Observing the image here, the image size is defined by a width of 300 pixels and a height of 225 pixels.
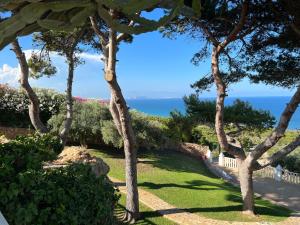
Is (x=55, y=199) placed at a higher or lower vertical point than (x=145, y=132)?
lower

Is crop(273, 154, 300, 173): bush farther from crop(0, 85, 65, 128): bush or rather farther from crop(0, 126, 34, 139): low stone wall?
crop(0, 126, 34, 139): low stone wall

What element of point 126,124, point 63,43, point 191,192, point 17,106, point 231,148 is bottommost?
point 191,192

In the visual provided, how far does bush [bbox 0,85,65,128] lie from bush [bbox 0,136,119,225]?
52.3 feet

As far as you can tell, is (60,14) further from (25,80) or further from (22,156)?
(25,80)

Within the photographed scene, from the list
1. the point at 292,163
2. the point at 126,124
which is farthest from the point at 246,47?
the point at 292,163

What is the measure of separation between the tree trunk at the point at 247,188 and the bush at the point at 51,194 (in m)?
7.48

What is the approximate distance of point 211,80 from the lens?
47.7ft

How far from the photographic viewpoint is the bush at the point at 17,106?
2019cm

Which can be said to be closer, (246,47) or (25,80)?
(25,80)

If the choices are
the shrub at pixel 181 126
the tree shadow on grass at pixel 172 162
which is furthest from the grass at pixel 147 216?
the shrub at pixel 181 126

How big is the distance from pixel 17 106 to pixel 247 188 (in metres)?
12.9

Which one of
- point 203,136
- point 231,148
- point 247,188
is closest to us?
point 247,188

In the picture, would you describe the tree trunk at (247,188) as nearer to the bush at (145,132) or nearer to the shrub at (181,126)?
the bush at (145,132)

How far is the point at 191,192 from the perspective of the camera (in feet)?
42.8
